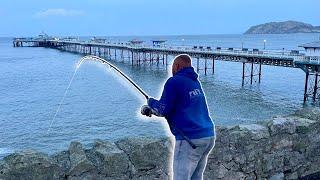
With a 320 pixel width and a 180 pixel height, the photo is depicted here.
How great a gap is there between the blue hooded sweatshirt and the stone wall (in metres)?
2.70

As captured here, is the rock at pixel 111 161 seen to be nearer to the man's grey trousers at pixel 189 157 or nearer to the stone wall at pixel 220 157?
the stone wall at pixel 220 157

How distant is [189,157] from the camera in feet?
16.4

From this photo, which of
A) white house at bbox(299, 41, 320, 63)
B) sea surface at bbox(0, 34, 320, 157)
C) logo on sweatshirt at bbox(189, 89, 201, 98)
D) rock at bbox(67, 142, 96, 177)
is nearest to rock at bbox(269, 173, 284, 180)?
rock at bbox(67, 142, 96, 177)

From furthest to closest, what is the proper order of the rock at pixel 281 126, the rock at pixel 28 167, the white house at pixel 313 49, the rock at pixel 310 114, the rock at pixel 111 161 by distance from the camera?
the white house at pixel 313 49
the rock at pixel 310 114
the rock at pixel 281 126
the rock at pixel 111 161
the rock at pixel 28 167

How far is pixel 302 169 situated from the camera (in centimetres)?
886

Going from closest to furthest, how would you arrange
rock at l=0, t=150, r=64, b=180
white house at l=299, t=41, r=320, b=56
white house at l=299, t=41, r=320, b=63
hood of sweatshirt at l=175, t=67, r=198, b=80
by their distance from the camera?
1. hood of sweatshirt at l=175, t=67, r=198, b=80
2. rock at l=0, t=150, r=64, b=180
3. white house at l=299, t=41, r=320, b=63
4. white house at l=299, t=41, r=320, b=56

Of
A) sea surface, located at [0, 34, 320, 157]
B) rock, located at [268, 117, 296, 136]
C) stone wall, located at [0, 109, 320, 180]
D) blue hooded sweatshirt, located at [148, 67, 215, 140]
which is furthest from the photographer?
sea surface, located at [0, 34, 320, 157]

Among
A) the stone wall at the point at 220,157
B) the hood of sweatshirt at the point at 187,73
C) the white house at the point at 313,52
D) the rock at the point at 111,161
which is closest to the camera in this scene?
the hood of sweatshirt at the point at 187,73

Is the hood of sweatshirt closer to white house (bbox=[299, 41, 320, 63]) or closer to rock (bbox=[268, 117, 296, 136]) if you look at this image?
rock (bbox=[268, 117, 296, 136])

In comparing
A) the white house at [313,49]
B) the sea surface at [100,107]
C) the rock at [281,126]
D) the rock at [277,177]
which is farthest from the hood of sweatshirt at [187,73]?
the white house at [313,49]

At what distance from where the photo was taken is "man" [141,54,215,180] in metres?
4.69

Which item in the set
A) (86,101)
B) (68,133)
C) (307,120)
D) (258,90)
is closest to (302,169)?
(307,120)

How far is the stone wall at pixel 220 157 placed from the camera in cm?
686

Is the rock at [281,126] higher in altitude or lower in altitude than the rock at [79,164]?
higher
